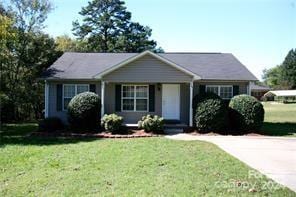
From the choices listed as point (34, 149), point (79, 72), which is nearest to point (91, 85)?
point (79, 72)

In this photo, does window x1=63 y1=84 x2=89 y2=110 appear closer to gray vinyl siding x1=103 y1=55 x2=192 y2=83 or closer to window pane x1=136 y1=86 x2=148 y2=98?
gray vinyl siding x1=103 y1=55 x2=192 y2=83

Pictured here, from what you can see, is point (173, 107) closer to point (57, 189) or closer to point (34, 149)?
point (34, 149)

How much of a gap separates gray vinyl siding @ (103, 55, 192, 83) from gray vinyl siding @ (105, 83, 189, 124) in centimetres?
124

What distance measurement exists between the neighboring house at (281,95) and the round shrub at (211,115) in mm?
63634

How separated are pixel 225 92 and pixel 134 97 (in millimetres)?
4897

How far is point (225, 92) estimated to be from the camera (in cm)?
2128

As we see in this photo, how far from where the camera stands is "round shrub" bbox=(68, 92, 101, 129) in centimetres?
1862

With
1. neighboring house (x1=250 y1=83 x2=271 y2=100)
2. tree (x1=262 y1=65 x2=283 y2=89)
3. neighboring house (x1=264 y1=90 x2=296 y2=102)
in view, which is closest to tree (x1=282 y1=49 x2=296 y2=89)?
neighboring house (x1=264 y1=90 x2=296 y2=102)

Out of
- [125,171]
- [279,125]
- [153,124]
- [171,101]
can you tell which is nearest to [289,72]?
[279,125]

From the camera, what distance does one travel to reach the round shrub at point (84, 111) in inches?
733

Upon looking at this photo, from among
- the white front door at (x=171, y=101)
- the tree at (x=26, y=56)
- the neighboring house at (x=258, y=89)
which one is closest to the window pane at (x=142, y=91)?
the white front door at (x=171, y=101)

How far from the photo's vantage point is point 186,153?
12.3 meters

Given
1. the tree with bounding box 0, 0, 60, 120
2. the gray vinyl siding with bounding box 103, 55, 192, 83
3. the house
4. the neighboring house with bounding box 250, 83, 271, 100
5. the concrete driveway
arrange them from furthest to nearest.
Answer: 1. the neighboring house with bounding box 250, 83, 271, 100
2. the tree with bounding box 0, 0, 60, 120
3. the house
4. the gray vinyl siding with bounding box 103, 55, 192, 83
5. the concrete driveway

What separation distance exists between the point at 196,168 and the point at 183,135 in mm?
8206
